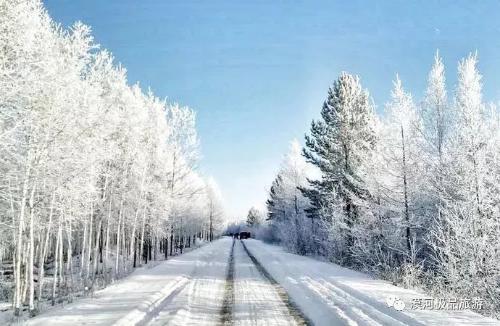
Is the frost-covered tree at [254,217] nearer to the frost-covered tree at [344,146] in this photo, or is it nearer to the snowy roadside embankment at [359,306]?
the frost-covered tree at [344,146]

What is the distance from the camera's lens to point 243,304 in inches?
443

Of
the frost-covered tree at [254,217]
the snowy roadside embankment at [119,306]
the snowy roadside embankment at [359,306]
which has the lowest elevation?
the snowy roadside embankment at [119,306]

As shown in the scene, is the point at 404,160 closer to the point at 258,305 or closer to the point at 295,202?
the point at 258,305

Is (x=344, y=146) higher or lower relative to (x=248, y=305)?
higher

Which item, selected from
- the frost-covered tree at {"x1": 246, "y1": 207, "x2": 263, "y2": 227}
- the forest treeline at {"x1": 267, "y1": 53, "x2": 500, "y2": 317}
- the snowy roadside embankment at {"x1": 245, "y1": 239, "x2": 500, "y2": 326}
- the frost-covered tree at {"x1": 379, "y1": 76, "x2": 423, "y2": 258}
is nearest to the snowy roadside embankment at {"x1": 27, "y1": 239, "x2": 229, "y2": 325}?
the snowy roadside embankment at {"x1": 245, "y1": 239, "x2": 500, "y2": 326}

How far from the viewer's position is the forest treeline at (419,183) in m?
14.5

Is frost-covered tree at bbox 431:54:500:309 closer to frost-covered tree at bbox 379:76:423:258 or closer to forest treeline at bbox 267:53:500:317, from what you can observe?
forest treeline at bbox 267:53:500:317

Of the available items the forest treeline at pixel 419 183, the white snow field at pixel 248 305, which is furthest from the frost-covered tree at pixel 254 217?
the white snow field at pixel 248 305

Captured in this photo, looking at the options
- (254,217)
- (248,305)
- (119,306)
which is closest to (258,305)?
(248,305)

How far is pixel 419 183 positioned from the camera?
823 inches

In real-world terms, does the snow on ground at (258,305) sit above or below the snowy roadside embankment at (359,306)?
below

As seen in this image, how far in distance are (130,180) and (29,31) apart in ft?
55.1

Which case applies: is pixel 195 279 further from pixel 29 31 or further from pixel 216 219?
pixel 216 219

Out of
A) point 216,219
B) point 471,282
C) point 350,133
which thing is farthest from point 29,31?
point 216,219
